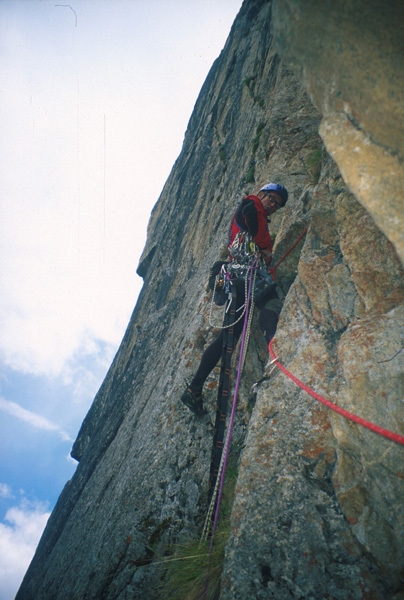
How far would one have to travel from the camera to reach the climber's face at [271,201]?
455 cm

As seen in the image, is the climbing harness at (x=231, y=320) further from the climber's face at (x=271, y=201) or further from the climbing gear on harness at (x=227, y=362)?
the climber's face at (x=271, y=201)

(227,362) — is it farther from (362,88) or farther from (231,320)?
(362,88)

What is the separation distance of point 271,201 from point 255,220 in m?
0.65

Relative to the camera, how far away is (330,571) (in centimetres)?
187

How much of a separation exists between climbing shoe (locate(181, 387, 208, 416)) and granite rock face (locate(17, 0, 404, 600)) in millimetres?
127

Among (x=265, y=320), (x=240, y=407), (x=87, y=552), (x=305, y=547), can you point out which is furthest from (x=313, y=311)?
(x=87, y=552)

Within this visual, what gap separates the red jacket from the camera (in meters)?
4.14

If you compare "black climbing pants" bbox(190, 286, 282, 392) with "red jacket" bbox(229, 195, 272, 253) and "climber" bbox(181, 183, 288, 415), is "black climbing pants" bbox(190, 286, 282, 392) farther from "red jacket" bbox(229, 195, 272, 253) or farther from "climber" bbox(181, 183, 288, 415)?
"red jacket" bbox(229, 195, 272, 253)

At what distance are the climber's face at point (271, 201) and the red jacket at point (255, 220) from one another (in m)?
0.26

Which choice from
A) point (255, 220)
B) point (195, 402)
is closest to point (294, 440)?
point (195, 402)

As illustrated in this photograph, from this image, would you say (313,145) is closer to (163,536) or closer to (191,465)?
(191,465)

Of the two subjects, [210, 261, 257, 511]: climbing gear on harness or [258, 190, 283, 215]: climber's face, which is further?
[258, 190, 283, 215]: climber's face

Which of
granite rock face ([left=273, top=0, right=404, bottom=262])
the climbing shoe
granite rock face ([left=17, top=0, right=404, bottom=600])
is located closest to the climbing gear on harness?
granite rock face ([left=17, top=0, right=404, bottom=600])

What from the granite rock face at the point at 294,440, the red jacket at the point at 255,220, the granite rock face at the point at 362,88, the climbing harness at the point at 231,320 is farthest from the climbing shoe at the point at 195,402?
the granite rock face at the point at 362,88
